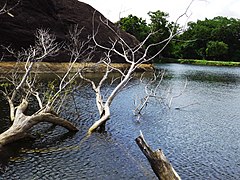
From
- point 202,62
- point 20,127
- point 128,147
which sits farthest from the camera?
point 202,62

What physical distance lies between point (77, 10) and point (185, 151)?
42.2 m

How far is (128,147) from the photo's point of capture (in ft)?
46.2

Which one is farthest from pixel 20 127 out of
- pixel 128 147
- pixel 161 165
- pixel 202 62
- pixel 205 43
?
pixel 205 43

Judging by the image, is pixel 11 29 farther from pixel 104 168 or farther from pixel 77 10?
pixel 104 168

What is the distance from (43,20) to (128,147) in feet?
116

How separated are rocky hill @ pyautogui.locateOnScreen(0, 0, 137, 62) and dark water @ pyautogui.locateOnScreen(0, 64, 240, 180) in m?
18.8

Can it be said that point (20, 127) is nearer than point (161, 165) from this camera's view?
No

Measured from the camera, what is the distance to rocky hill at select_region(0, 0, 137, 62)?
1649 inches

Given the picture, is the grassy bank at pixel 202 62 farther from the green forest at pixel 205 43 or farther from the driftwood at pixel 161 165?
the driftwood at pixel 161 165

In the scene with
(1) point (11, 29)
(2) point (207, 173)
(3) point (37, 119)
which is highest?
(1) point (11, 29)

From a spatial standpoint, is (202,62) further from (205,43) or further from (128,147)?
(128,147)

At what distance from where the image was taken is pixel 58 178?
10477mm

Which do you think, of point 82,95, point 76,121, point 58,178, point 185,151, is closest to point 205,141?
point 185,151

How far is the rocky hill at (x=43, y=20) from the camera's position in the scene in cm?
4188
